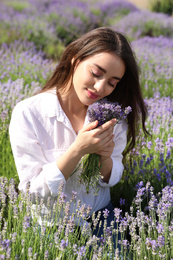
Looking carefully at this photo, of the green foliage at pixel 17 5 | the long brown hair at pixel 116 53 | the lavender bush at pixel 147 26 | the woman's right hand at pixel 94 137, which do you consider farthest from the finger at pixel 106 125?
the green foliage at pixel 17 5

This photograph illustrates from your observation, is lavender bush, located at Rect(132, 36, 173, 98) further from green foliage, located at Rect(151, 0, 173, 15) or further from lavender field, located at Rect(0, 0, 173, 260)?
green foliage, located at Rect(151, 0, 173, 15)

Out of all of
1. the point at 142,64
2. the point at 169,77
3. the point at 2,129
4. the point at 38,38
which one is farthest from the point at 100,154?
the point at 38,38

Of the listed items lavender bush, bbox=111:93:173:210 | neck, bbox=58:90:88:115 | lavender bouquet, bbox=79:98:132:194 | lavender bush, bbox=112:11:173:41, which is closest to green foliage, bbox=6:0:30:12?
lavender bush, bbox=112:11:173:41

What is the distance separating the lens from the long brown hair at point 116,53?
6.99 ft

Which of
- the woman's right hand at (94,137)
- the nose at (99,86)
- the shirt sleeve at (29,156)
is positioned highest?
the nose at (99,86)

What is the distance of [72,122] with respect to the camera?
2.30 metres

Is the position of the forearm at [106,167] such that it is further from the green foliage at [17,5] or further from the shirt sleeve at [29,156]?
the green foliage at [17,5]

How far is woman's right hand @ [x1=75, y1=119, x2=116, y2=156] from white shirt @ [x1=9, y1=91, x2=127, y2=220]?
194mm

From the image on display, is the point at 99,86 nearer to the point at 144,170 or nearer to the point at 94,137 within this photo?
the point at 94,137

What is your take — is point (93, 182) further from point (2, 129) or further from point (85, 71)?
point (2, 129)

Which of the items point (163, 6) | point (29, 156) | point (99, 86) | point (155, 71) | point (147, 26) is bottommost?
point (163, 6)

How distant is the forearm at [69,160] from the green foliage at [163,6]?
13.9 meters

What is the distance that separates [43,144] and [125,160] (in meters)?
0.91

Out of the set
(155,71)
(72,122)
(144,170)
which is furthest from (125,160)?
(155,71)
